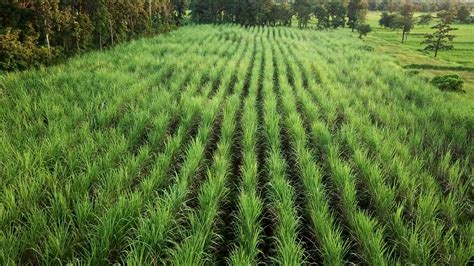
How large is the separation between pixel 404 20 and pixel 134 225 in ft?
134

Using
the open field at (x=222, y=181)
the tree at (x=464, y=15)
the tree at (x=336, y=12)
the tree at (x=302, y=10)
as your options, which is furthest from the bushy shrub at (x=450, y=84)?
the tree at (x=464, y=15)

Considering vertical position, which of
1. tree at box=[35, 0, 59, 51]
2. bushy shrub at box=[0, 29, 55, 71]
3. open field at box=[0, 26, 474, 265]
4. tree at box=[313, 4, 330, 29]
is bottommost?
open field at box=[0, 26, 474, 265]

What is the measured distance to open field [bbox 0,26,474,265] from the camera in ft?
8.66

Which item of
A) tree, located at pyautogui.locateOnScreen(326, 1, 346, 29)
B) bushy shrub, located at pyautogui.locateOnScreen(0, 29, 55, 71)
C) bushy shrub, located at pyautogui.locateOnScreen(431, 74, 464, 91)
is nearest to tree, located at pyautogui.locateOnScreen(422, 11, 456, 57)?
bushy shrub, located at pyautogui.locateOnScreen(431, 74, 464, 91)

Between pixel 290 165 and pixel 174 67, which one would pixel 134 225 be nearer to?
pixel 290 165

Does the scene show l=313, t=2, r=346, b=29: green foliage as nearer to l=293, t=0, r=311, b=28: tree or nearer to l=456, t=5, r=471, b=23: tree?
l=293, t=0, r=311, b=28: tree

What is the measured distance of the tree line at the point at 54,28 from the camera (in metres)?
10.6

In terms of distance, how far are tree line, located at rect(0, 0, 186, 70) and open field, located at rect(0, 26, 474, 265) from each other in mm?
3436

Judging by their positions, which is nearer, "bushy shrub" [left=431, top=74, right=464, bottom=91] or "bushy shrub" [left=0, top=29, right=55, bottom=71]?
"bushy shrub" [left=0, top=29, right=55, bottom=71]

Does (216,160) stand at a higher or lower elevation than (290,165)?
higher

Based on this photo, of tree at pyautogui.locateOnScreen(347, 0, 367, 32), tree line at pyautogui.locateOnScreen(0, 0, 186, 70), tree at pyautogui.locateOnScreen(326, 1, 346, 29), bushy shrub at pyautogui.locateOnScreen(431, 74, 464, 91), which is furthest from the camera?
tree at pyautogui.locateOnScreen(326, 1, 346, 29)

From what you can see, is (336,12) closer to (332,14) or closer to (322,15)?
(332,14)

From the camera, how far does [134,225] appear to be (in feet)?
9.59

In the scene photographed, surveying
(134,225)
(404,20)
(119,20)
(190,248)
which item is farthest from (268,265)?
(404,20)
